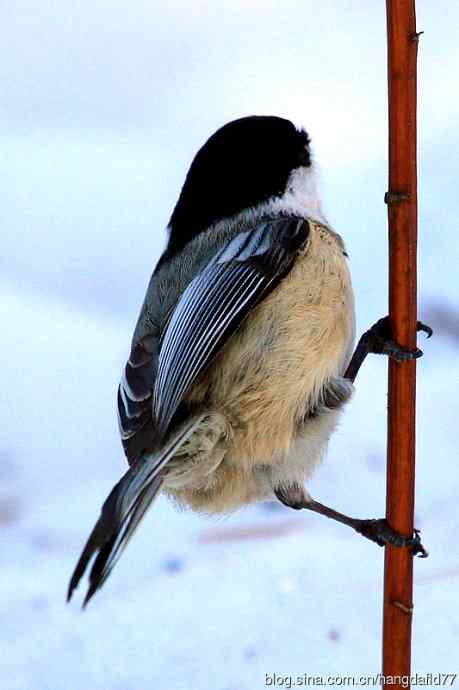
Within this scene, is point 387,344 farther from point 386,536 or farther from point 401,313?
point 386,536

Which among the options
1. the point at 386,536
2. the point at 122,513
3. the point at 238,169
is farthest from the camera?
the point at 238,169

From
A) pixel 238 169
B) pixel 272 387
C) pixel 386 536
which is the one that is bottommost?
pixel 386 536

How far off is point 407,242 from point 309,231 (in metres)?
0.23

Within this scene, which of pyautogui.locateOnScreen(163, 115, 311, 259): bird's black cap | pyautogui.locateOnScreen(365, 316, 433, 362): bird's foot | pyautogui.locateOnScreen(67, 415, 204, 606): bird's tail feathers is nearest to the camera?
pyautogui.locateOnScreen(67, 415, 204, 606): bird's tail feathers

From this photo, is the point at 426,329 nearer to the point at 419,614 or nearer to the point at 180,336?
the point at 180,336

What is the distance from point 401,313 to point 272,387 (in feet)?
0.58

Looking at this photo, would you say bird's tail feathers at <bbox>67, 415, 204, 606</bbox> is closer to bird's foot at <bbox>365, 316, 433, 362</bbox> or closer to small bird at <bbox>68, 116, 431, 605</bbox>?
small bird at <bbox>68, 116, 431, 605</bbox>

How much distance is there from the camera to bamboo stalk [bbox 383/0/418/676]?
0.81 metres

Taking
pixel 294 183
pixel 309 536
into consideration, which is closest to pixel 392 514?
pixel 294 183

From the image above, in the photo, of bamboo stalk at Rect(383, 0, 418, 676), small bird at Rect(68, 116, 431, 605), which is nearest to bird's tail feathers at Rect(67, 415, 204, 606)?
small bird at Rect(68, 116, 431, 605)

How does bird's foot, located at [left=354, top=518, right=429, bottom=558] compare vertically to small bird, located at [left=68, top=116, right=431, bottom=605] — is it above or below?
below

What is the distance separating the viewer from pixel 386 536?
91 centimetres

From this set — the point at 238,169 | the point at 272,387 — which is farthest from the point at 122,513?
the point at 238,169

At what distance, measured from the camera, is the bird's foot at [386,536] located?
2.96ft
